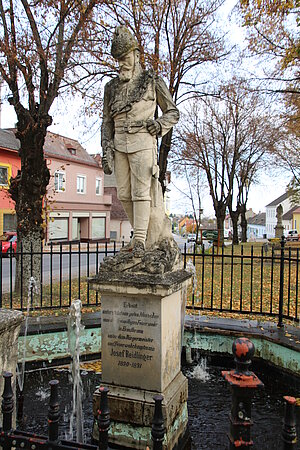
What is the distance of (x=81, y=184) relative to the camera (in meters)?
34.7

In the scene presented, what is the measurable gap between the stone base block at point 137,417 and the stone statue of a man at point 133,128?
4.40 ft

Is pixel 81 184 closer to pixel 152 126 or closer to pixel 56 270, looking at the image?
pixel 56 270

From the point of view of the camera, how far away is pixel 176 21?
12.7 metres

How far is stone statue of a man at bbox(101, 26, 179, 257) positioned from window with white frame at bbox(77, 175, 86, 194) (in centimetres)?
3083

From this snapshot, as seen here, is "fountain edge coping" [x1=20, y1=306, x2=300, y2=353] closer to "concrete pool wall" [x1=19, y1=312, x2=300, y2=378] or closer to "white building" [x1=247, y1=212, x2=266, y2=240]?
"concrete pool wall" [x1=19, y1=312, x2=300, y2=378]

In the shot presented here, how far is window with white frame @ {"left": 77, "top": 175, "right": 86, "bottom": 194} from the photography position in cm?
3425

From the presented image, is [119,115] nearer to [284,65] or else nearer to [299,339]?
[299,339]

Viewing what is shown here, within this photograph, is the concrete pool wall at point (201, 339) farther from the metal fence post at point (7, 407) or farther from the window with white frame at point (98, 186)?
the window with white frame at point (98, 186)

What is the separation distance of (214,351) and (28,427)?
286cm

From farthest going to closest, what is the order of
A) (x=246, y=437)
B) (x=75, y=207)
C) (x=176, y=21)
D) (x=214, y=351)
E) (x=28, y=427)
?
(x=75, y=207)
(x=176, y=21)
(x=214, y=351)
(x=28, y=427)
(x=246, y=437)

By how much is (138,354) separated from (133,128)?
225 centimetres

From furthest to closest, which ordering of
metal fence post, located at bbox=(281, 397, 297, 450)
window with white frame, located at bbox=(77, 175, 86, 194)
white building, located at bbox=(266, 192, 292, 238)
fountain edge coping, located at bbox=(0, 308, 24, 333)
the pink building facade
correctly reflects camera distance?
1. white building, located at bbox=(266, 192, 292, 238)
2. window with white frame, located at bbox=(77, 175, 86, 194)
3. the pink building facade
4. fountain edge coping, located at bbox=(0, 308, 24, 333)
5. metal fence post, located at bbox=(281, 397, 297, 450)

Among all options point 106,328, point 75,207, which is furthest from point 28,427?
point 75,207

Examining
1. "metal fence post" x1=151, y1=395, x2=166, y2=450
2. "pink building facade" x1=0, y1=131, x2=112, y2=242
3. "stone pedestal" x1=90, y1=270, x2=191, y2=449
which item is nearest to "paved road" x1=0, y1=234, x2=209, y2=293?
"stone pedestal" x1=90, y1=270, x2=191, y2=449
